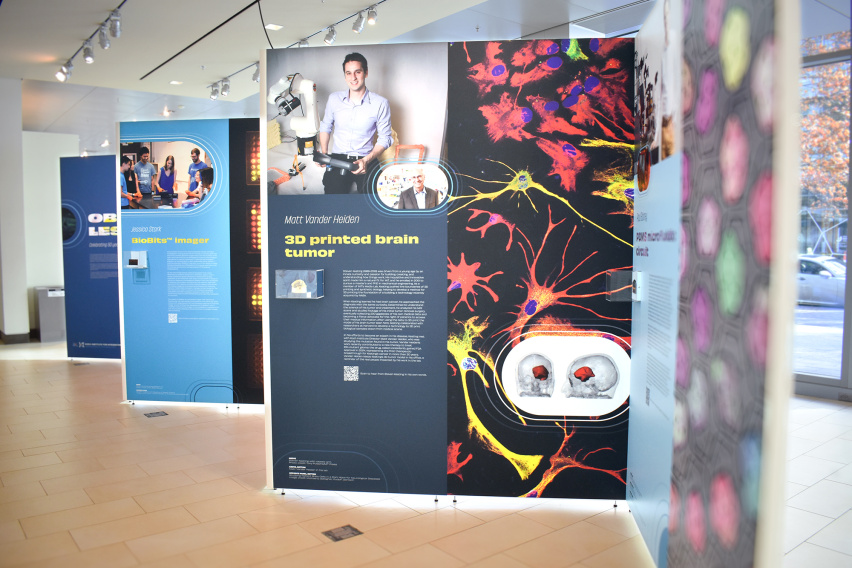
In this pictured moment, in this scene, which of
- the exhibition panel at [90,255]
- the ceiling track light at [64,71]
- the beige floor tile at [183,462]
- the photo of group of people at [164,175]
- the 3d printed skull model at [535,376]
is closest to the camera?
the 3d printed skull model at [535,376]

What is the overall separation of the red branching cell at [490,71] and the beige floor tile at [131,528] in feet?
9.23

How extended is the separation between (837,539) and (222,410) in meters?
4.64

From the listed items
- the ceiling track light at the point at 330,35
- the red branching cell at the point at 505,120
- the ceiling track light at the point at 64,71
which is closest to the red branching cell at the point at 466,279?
the red branching cell at the point at 505,120

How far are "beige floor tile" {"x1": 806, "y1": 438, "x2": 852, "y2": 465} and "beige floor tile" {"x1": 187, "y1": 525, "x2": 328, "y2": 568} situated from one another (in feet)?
11.7

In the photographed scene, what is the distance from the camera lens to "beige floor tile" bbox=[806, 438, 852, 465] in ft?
14.1

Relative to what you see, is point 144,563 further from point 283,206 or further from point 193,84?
point 193,84

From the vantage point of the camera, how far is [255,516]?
3.33m

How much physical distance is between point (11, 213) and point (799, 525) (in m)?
9.76

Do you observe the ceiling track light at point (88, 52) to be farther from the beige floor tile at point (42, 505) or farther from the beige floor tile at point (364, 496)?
the beige floor tile at point (364, 496)

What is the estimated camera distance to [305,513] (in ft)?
11.1

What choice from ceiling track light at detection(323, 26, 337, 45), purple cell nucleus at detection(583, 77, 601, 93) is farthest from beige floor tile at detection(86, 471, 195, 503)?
ceiling track light at detection(323, 26, 337, 45)

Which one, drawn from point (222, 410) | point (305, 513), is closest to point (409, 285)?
point (305, 513)

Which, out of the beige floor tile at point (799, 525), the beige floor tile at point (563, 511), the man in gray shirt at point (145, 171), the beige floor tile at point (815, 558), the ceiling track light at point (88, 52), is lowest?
the beige floor tile at point (799, 525)

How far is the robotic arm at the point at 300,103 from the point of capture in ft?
11.2
